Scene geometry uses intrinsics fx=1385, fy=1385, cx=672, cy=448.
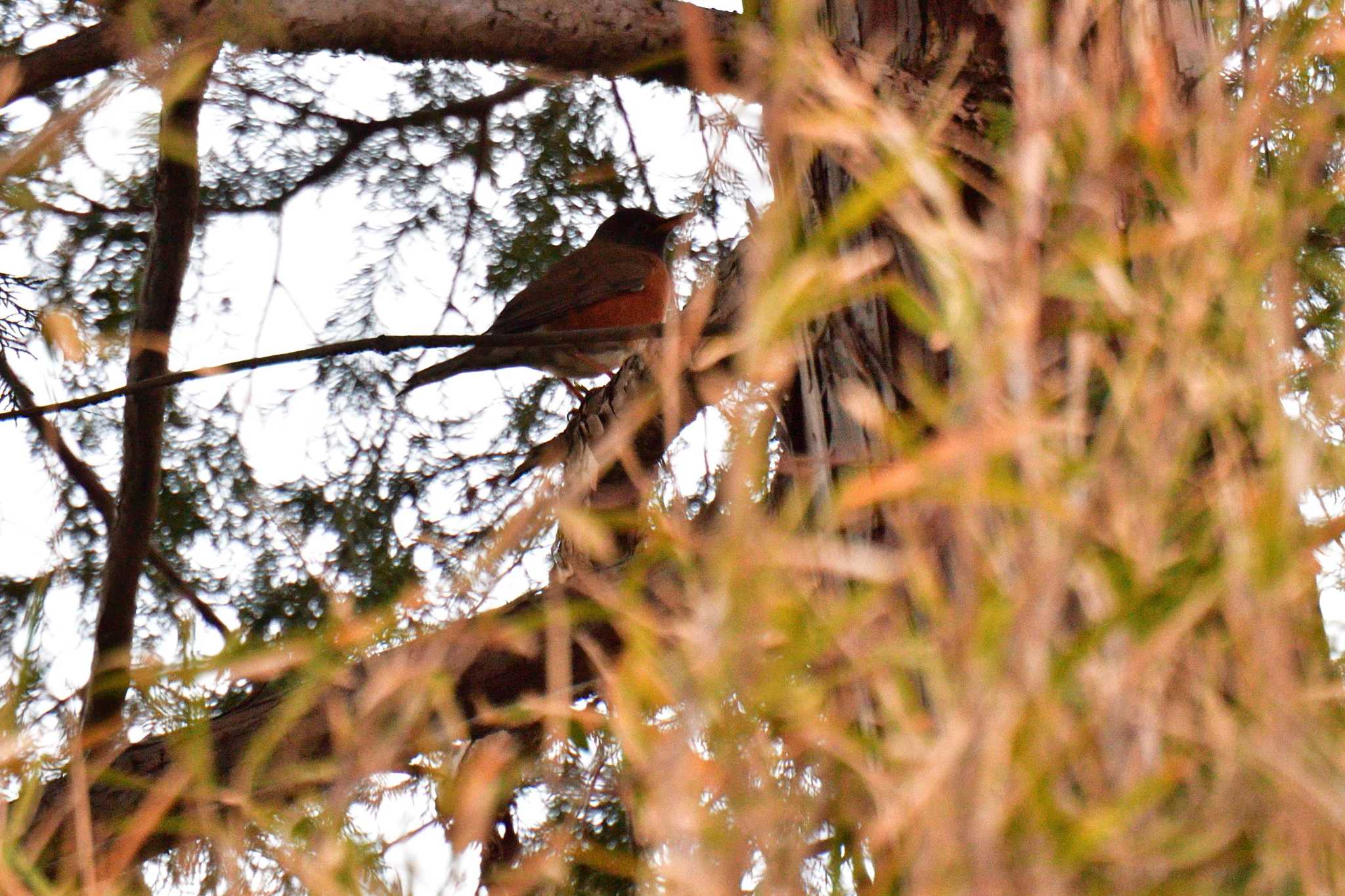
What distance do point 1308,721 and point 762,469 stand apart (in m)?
0.43

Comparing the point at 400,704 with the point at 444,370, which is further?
the point at 444,370

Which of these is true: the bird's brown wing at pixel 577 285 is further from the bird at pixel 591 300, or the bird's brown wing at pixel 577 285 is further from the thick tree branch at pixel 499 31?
the thick tree branch at pixel 499 31

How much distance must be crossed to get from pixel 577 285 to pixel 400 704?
3802 millimetres

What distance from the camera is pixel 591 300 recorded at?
17.2 ft

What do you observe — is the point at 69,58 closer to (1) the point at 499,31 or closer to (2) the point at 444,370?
(1) the point at 499,31

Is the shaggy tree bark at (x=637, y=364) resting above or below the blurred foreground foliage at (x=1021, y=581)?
above

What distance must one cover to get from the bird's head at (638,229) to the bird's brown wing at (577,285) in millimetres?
38

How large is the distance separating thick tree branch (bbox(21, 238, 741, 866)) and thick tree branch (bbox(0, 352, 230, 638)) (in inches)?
31.4

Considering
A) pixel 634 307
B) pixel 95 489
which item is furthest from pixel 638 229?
pixel 95 489

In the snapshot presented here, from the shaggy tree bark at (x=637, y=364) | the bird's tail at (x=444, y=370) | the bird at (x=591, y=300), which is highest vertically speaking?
the bird at (x=591, y=300)

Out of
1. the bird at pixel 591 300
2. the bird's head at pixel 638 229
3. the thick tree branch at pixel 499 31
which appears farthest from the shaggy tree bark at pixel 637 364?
the bird's head at pixel 638 229

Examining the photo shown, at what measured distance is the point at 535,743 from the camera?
236 cm

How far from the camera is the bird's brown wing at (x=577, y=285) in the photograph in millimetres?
4246

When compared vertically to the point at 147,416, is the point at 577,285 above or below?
above
